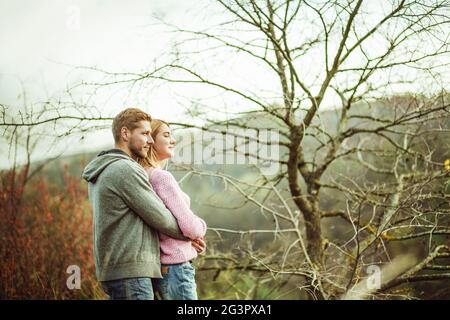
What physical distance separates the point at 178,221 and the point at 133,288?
30 centimetres

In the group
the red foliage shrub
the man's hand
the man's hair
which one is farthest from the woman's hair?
the red foliage shrub

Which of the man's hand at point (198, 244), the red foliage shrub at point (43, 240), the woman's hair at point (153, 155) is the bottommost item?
the red foliage shrub at point (43, 240)

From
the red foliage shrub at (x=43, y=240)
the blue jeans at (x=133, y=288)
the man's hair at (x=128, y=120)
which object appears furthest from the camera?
the red foliage shrub at (x=43, y=240)

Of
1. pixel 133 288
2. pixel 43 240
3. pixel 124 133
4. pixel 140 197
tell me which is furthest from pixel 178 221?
pixel 43 240

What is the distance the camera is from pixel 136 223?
163 centimetres

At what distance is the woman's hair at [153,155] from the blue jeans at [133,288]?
50 centimetres

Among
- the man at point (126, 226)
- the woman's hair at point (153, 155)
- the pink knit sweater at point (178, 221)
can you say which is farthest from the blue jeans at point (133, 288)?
the woman's hair at point (153, 155)

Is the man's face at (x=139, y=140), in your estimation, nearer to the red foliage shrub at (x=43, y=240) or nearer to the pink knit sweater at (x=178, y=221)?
the pink knit sweater at (x=178, y=221)

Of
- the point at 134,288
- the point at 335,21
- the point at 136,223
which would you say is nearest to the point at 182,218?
the point at 136,223

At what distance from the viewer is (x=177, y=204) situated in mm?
1680

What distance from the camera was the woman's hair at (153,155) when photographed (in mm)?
1839

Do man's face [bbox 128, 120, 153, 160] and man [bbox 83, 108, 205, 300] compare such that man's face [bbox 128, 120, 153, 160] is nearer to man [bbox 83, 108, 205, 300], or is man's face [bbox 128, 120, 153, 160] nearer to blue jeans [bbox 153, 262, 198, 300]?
man [bbox 83, 108, 205, 300]

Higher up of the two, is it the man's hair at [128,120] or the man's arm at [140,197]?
the man's hair at [128,120]
